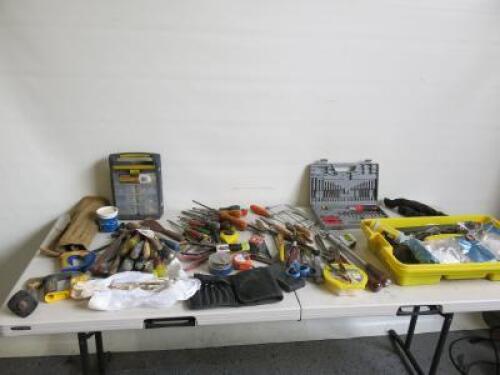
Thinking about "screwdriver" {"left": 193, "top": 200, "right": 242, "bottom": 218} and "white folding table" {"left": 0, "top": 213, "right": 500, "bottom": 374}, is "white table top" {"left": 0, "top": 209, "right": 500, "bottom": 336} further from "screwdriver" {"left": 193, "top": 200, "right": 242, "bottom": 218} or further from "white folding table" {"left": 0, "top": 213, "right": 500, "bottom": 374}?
"screwdriver" {"left": 193, "top": 200, "right": 242, "bottom": 218}

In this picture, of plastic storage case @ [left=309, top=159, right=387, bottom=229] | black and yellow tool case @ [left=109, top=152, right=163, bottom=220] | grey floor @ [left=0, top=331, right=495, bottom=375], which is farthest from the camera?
grey floor @ [left=0, top=331, right=495, bottom=375]

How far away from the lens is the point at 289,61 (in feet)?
4.84

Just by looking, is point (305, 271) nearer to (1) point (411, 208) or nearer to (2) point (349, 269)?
(2) point (349, 269)

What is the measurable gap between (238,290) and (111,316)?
1.10ft

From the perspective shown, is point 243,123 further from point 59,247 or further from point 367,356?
point 367,356

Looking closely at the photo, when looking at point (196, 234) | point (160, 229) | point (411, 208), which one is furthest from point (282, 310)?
point (411, 208)

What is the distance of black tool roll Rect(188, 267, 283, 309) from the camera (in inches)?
39.4

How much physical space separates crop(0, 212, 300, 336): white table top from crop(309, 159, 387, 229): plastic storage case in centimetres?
64

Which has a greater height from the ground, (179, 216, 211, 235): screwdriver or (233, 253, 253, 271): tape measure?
(179, 216, 211, 235): screwdriver

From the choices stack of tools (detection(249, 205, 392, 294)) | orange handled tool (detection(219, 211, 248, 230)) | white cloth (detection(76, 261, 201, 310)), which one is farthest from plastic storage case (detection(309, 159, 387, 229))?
white cloth (detection(76, 261, 201, 310))

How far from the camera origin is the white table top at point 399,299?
3.33 feet

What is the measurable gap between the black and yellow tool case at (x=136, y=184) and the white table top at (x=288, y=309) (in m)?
0.39

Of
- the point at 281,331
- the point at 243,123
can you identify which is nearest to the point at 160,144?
the point at 243,123

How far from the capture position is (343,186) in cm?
160
